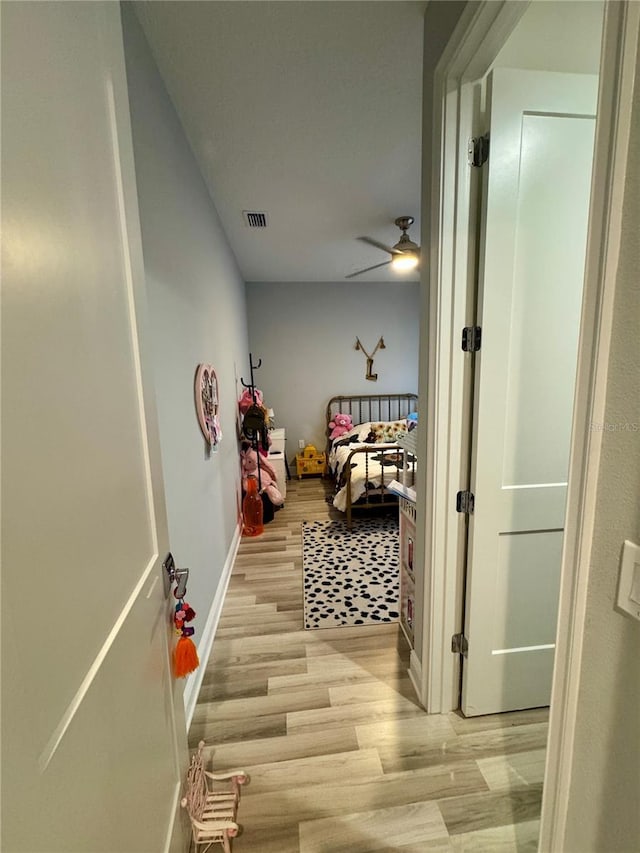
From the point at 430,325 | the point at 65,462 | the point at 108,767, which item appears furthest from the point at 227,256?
the point at 108,767

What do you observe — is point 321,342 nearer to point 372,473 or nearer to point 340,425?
point 340,425

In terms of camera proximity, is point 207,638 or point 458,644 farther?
point 207,638

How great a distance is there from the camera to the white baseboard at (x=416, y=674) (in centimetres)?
162

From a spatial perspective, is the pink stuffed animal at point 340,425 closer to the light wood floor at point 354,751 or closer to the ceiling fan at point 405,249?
the ceiling fan at point 405,249

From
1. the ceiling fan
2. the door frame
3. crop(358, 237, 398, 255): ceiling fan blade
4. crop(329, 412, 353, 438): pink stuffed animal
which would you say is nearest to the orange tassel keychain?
the door frame

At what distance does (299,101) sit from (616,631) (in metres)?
2.20

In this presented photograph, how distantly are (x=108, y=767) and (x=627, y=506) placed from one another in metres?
1.00

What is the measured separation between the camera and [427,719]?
1533 mm

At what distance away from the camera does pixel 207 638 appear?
1957 mm

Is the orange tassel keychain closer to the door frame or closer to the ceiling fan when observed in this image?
the door frame

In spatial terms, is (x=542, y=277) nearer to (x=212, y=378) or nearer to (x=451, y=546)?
(x=451, y=546)

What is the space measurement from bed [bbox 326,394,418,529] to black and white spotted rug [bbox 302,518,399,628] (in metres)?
0.24

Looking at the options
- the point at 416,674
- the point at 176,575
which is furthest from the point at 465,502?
the point at 176,575

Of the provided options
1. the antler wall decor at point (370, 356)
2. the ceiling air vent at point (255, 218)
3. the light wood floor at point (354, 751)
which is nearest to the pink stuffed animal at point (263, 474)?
the light wood floor at point (354, 751)
